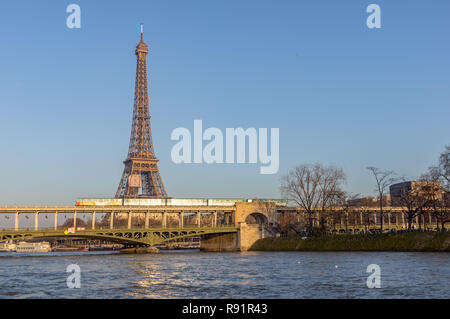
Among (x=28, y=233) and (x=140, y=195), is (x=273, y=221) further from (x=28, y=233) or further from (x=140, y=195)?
(x=28, y=233)

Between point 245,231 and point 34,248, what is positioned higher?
point 245,231

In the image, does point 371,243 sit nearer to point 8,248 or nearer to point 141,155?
point 141,155

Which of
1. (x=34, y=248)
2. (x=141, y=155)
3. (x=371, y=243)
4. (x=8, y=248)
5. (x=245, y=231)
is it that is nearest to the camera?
(x=371, y=243)

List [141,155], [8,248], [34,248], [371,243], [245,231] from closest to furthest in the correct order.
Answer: [371,243] < [245,231] < [141,155] < [34,248] < [8,248]

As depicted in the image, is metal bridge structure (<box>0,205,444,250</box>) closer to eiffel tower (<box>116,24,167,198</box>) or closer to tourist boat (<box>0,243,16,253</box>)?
eiffel tower (<box>116,24,167,198</box>)

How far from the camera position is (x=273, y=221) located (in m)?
123

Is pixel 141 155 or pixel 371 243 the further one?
pixel 141 155

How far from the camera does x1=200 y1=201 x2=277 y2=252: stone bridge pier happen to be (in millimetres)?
109188

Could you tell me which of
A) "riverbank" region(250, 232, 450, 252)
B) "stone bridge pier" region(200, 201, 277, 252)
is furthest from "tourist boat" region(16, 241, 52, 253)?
"riverbank" region(250, 232, 450, 252)

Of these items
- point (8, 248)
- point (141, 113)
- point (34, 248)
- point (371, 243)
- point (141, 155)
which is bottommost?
point (8, 248)

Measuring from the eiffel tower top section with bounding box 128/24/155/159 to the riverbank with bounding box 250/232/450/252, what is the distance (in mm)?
66787

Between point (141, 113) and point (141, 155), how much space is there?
1518cm

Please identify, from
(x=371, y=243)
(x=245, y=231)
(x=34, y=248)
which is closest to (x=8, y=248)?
(x=34, y=248)

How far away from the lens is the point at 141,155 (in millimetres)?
147250
